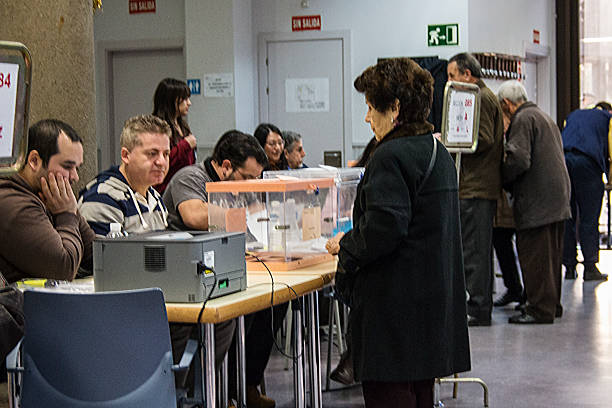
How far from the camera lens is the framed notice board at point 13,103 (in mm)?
2504

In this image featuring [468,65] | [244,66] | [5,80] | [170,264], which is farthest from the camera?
[244,66]

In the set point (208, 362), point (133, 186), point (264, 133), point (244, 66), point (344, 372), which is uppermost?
point (244, 66)

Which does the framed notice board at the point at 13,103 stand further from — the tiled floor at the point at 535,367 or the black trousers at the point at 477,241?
the black trousers at the point at 477,241

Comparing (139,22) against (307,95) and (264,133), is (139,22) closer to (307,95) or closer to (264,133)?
(307,95)

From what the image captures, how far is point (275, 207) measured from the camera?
3.56 metres

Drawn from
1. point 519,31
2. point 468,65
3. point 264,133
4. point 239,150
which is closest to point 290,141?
point 264,133

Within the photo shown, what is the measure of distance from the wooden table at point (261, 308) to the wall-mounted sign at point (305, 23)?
554 centimetres

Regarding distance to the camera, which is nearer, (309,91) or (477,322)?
(477,322)

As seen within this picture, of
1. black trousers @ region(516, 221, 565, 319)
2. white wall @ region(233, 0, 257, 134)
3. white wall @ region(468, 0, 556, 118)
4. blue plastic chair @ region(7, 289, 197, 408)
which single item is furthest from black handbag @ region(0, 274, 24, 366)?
white wall @ region(468, 0, 556, 118)

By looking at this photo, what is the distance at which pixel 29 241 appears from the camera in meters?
3.02

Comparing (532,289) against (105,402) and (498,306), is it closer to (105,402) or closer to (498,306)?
(498,306)

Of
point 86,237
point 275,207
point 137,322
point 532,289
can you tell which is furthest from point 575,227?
point 137,322

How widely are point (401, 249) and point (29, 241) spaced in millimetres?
1301

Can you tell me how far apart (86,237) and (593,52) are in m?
9.42
